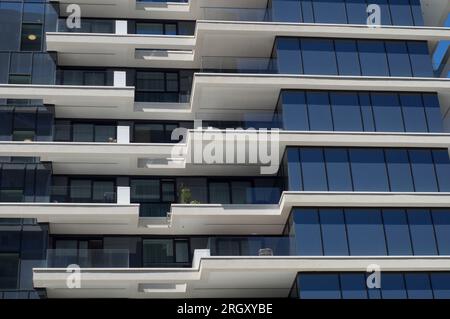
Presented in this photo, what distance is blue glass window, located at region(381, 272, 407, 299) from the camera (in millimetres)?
38531

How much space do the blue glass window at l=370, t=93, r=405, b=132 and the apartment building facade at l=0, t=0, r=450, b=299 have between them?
7cm

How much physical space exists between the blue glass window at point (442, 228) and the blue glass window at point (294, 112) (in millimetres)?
7266

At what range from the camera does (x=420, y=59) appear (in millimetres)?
45406

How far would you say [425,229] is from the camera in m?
40.6

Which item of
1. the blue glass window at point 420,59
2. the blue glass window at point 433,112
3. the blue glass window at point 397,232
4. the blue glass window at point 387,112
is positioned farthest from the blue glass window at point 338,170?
the blue glass window at point 420,59

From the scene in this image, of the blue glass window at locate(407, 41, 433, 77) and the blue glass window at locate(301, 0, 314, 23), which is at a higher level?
the blue glass window at locate(301, 0, 314, 23)

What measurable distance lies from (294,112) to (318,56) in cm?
357

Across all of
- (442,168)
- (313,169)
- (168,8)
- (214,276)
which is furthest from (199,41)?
(442,168)

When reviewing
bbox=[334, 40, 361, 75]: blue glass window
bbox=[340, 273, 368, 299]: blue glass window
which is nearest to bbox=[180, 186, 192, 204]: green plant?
bbox=[340, 273, 368, 299]: blue glass window

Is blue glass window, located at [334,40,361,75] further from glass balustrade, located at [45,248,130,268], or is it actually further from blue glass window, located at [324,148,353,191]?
glass balustrade, located at [45,248,130,268]

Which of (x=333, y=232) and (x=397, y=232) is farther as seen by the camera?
(x=397, y=232)

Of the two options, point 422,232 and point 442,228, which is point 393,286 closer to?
point 422,232
